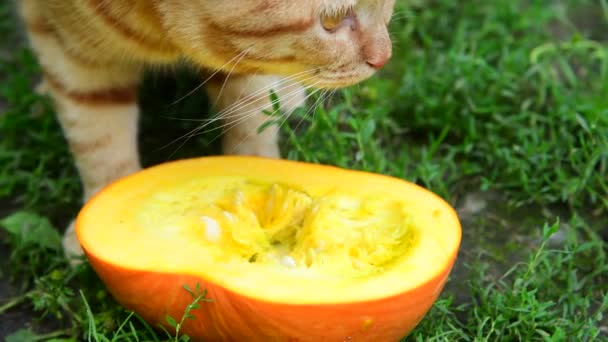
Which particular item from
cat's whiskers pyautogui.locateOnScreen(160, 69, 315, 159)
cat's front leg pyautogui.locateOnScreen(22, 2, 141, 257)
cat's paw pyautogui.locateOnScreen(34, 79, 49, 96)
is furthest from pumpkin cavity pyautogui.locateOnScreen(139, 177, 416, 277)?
cat's paw pyautogui.locateOnScreen(34, 79, 49, 96)

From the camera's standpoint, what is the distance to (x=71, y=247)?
1.80 m

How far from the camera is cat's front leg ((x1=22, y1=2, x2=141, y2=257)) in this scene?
6.15 feet

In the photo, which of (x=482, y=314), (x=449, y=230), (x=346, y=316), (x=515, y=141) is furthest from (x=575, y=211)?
(x=346, y=316)

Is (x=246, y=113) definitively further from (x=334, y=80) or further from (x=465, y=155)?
(x=465, y=155)

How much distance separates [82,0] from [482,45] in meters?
1.33

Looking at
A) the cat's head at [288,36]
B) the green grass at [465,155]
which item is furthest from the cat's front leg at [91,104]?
the cat's head at [288,36]

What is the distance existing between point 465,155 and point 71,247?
42.7 inches

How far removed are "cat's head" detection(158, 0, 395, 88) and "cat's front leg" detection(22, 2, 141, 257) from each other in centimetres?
39

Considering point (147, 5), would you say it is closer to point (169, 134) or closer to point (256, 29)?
point (256, 29)

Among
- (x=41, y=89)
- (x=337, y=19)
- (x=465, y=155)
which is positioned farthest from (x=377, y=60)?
(x=41, y=89)

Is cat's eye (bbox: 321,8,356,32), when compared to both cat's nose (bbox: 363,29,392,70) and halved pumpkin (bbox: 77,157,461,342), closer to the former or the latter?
cat's nose (bbox: 363,29,392,70)

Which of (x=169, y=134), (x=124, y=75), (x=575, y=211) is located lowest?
(x=575, y=211)

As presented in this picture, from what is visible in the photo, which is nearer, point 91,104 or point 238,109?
point 238,109

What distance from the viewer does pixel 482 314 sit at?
62.7 inches
